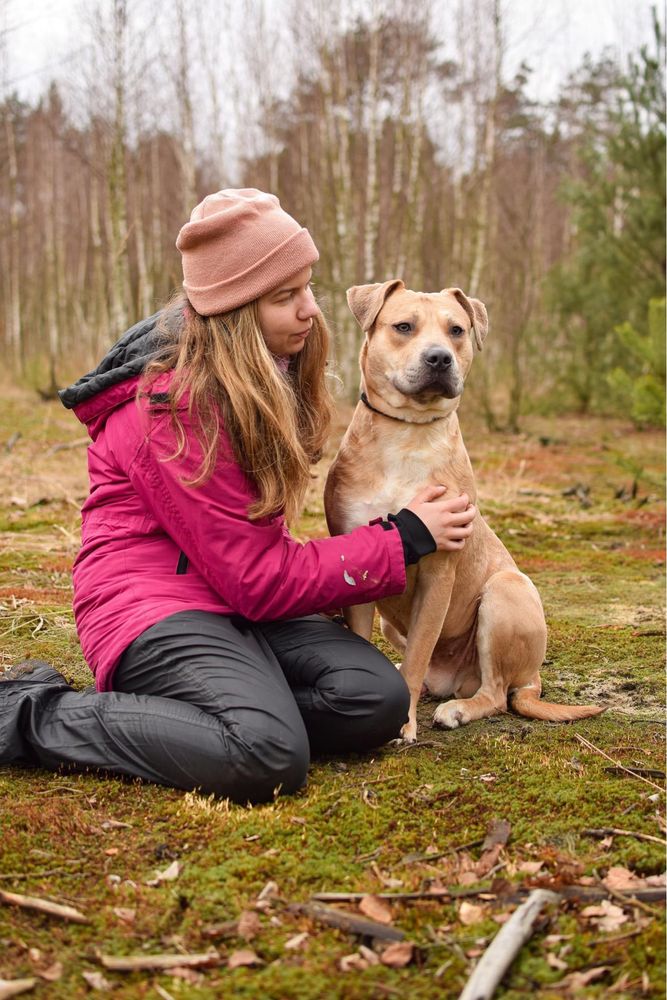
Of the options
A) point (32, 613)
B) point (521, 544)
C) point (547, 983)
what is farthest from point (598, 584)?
point (547, 983)

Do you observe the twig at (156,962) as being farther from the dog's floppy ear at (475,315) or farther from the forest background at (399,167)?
the forest background at (399,167)

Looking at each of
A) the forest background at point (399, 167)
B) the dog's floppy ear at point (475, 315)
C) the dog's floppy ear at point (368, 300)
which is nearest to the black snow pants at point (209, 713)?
the dog's floppy ear at point (368, 300)

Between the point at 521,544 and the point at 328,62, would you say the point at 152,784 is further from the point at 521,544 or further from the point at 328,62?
the point at 328,62

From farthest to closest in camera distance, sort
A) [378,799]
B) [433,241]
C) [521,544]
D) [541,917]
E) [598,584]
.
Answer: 1. [433,241]
2. [521,544]
3. [598,584]
4. [378,799]
5. [541,917]

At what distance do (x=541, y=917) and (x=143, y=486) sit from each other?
6.13 ft

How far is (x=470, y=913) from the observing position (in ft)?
7.39

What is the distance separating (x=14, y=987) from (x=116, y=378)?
2027mm

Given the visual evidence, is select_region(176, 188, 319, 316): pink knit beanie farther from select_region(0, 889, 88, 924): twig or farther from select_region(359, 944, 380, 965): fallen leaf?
select_region(359, 944, 380, 965): fallen leaf

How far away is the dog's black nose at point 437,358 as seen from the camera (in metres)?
3.71

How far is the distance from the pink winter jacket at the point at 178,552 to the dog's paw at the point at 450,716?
27.8 inches

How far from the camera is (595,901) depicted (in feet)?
7.45

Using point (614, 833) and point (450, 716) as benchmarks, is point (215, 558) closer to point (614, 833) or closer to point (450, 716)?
point (450, 716)

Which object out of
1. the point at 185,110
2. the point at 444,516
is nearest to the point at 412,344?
the point at 444,516

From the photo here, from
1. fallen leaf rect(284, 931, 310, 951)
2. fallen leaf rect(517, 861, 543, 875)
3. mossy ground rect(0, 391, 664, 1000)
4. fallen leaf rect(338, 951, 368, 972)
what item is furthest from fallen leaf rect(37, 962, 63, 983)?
fallen leaf rect(517, 861, 543, 875)
